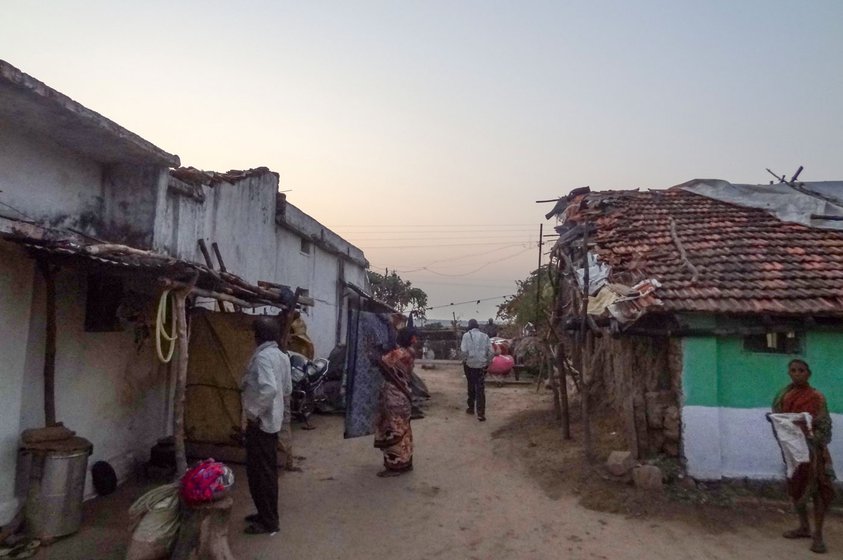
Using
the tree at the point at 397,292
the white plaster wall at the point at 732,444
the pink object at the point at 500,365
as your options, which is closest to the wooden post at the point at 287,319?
the white plaster wall at the point at 732,444

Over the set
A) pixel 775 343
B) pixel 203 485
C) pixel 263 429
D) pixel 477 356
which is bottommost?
pixel 203 485

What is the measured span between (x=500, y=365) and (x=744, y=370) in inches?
456

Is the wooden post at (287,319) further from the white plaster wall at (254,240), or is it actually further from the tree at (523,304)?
the tree at (523,304)

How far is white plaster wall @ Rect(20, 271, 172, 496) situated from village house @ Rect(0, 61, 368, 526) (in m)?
0.01

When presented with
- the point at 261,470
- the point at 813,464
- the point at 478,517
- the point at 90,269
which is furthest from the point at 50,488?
the point at 813,464

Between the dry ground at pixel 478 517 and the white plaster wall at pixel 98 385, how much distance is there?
29.8 inches

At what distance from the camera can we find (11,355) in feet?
16.7

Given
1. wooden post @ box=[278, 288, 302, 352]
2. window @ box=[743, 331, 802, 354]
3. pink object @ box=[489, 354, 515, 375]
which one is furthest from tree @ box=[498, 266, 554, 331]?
wooden post @ box=[278, 288, 302, 352]

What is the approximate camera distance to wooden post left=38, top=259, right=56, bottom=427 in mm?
5285

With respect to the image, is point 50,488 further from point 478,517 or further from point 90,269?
point 478,517

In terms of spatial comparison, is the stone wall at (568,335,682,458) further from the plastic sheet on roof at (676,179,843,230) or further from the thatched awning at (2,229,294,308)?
the thatched awning at (2,229,294,308)

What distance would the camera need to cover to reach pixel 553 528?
5.95m

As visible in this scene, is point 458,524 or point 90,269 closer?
point 90,269

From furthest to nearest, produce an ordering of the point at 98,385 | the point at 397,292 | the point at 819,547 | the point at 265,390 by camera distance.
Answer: the point at 397,292 → the point at 98,385 → the point at 819,547 → the point at 265,390
